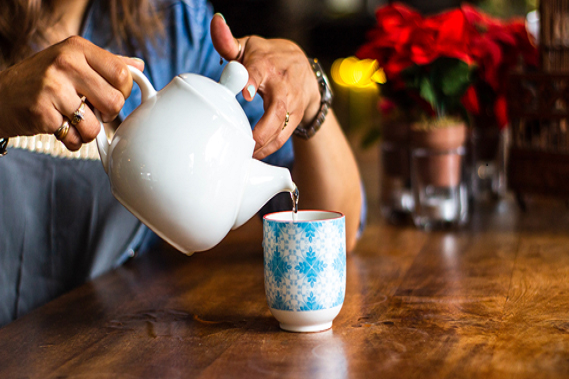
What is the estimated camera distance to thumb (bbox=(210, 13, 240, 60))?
0.73 meters

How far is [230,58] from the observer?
0.78 metres

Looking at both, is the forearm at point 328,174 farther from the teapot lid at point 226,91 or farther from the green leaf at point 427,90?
the teapot lid at point 226,91

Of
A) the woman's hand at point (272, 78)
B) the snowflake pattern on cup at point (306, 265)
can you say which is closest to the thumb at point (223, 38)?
the woman's hand at point (272, 78)

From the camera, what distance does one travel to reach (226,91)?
1.98 ft

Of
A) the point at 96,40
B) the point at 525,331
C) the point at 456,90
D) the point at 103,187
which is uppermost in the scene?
the point at 96,40

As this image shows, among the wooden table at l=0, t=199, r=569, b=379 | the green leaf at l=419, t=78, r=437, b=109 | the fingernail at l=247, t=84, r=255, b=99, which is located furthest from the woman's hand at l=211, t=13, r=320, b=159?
the green leaf at l=419, t=78, r=437, b=109

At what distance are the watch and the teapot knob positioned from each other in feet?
1.00

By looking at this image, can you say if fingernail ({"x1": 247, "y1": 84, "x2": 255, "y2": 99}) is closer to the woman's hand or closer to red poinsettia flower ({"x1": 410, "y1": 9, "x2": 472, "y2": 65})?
the woman's hand

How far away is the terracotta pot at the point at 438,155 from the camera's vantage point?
1.20 metres

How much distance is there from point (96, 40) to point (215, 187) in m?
0.62

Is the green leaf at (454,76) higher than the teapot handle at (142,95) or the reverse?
higher

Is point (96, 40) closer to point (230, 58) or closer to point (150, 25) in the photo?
point (150, 25)

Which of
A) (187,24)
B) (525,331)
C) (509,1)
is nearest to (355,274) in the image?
(525,331)

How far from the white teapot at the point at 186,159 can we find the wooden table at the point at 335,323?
0.13 metres
